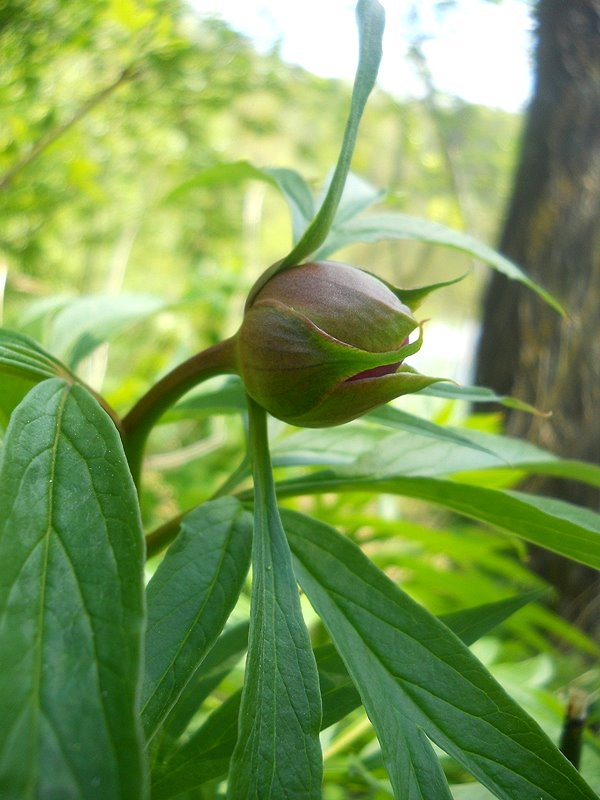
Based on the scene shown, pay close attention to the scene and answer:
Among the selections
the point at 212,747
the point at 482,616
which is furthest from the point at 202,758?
the point at 482,616

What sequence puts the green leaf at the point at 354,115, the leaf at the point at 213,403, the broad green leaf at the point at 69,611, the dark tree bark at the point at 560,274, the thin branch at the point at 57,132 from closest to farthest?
the broad green leaf at the point at 69,611 → the green leaf at the point at 354,115 → the leaf at the point at 213,403 → the thin branch at the point at 57,132 → the dark tree bark at the point at 560,274

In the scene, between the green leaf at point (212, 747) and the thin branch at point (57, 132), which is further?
the thin branch at point (57, 132)

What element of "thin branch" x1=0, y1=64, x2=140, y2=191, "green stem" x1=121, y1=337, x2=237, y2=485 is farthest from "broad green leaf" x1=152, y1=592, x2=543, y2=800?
"thin branch" x1=0, y1=64, x2=140, y2=191

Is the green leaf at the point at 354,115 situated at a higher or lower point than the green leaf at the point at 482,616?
higher

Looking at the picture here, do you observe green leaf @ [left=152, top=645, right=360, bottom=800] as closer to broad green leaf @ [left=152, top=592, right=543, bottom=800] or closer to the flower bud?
broad green leaf @ [left=152, top=592, right=543, bottom=800]

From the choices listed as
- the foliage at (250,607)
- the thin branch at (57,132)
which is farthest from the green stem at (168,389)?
the thin branch at (57,132)

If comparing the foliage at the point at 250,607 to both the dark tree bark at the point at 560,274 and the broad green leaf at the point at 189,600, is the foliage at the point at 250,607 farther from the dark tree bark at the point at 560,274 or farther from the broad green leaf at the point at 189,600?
the dark tree bark at the point at 560,274

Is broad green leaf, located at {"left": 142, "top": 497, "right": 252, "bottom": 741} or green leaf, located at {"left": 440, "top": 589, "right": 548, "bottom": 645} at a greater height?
broad green leaf, located at {"left": 142, "top": 497, "right": 252, "bottom": 741}
